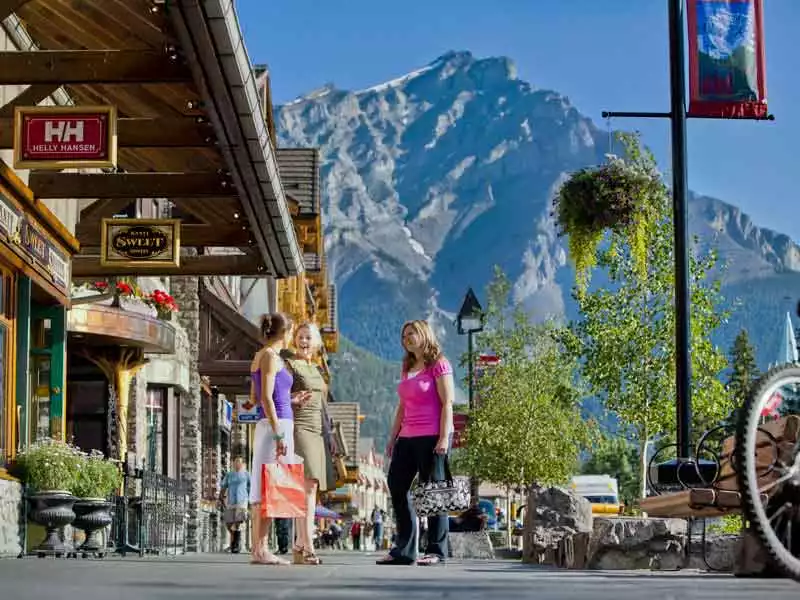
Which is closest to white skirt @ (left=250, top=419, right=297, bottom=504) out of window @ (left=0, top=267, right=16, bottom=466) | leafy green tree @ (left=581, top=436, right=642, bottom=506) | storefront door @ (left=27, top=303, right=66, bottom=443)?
window @ (left=0, top=267, right=16, bottom=466)

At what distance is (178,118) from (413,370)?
3504 millimetres

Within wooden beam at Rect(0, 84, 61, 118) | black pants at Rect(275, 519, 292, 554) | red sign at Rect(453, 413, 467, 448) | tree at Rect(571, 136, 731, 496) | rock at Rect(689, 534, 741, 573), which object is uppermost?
wooden beam at Rect(0, 84, 61, 118)

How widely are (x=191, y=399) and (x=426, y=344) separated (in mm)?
21086

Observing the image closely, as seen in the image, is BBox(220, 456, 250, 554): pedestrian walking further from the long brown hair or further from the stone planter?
the long brown hair

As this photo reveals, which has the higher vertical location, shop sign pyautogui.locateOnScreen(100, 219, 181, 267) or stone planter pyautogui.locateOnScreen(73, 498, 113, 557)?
shop sign pyautogui.locateOnScreen(100, 219, 181, 267)

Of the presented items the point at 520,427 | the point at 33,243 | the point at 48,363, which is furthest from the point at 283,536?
the point at 520,427

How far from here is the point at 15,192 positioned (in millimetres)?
15898

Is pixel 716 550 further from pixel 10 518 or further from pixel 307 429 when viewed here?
pixel 10 518

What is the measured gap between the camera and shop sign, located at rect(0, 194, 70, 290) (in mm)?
15703

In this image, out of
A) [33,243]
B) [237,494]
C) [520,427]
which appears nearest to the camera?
[33,243]

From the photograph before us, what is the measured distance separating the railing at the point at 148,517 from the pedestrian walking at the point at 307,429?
220 inches

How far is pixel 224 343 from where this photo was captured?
120 ft

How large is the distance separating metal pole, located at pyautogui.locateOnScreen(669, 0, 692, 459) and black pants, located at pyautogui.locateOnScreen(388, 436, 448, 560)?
7.20 ft

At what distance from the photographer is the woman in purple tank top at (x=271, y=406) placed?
12.5 m
